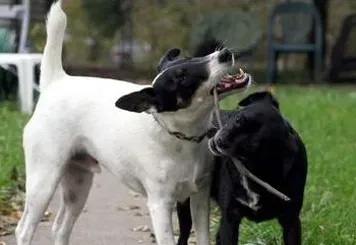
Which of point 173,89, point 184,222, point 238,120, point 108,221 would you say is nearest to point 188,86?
point 173,89

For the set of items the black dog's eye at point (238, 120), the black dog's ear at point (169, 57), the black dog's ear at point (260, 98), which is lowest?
the black dog's eye at point (238, 120)

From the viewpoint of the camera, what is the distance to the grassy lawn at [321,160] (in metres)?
6.32

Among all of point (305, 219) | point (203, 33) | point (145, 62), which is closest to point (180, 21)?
point (145, 62)

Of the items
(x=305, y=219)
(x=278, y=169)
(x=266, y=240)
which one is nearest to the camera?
(x=278, y=169)

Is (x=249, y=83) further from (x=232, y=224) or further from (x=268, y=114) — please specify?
(x=232, y=224)

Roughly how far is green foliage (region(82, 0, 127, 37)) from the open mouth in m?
18.6

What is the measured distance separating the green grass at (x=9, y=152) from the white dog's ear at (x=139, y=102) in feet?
8.91

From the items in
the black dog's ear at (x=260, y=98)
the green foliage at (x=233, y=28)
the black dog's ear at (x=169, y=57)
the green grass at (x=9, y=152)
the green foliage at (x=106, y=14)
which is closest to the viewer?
the black dog's ear at (x=260, y=98)

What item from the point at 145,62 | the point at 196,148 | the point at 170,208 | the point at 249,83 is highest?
the point at 249,83

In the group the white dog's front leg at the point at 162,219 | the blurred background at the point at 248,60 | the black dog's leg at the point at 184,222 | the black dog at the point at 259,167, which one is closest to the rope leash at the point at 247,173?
the black dog at the point at 259,167

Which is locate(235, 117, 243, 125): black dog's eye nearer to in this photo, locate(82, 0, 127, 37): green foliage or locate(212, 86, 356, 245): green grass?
locate(212, 86, 356, 245): green grass

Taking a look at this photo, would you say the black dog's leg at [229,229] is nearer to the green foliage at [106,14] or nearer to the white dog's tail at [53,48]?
the white dog's tail at [53,48]

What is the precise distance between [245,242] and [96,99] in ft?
4.64

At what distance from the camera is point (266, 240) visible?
617 centimetres
